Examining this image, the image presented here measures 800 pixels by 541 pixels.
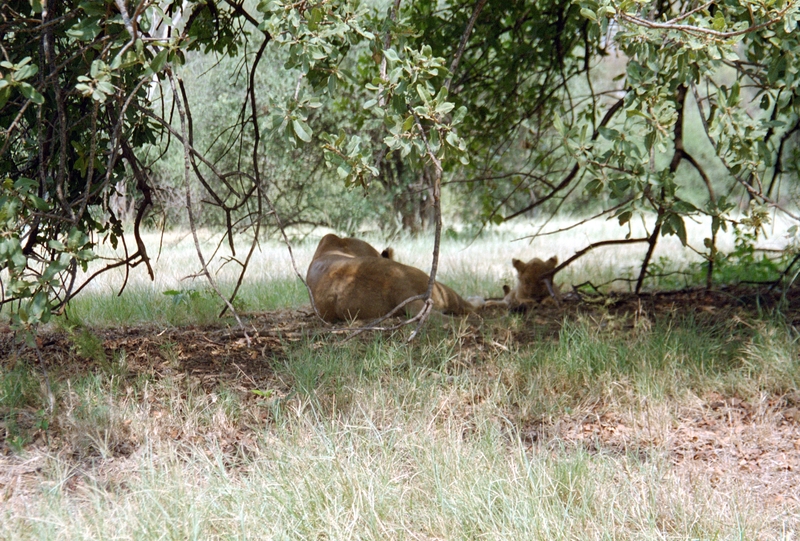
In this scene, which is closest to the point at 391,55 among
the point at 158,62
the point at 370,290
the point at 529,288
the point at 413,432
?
the point at 158,62

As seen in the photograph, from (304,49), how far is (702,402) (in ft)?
9.34

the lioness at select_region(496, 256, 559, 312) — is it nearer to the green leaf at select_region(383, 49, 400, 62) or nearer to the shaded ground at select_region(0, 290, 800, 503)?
the shaded ground at select_region(0, 290, 800, 503)

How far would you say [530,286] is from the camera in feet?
23.7

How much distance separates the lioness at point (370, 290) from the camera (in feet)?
20.1

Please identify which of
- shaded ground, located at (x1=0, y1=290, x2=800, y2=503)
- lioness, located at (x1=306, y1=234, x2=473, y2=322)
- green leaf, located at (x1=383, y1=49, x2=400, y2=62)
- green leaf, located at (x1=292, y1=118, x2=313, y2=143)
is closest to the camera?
green leaf, located at (x1=292, y1=118, x2=313, y2=143)

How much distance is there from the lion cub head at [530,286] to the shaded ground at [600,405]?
0.91 feet

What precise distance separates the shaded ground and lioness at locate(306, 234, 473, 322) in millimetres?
232

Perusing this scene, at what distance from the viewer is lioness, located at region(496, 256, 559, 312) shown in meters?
7.00

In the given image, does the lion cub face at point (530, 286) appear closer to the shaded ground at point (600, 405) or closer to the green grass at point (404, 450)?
the shaded ground at point (600, 405)

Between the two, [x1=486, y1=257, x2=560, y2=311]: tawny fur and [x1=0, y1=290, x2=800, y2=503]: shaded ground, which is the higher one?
[x1=486, y1=257, x2=560, y2=311]: tawny fur

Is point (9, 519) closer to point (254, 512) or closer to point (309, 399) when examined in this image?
point (254, 512)

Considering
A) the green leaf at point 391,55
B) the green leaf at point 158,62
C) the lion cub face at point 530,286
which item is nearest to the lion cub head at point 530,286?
the lion cub face at point 530,286

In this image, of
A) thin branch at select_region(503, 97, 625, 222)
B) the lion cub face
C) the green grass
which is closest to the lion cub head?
the lion cub face

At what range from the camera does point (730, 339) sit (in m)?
4.96
